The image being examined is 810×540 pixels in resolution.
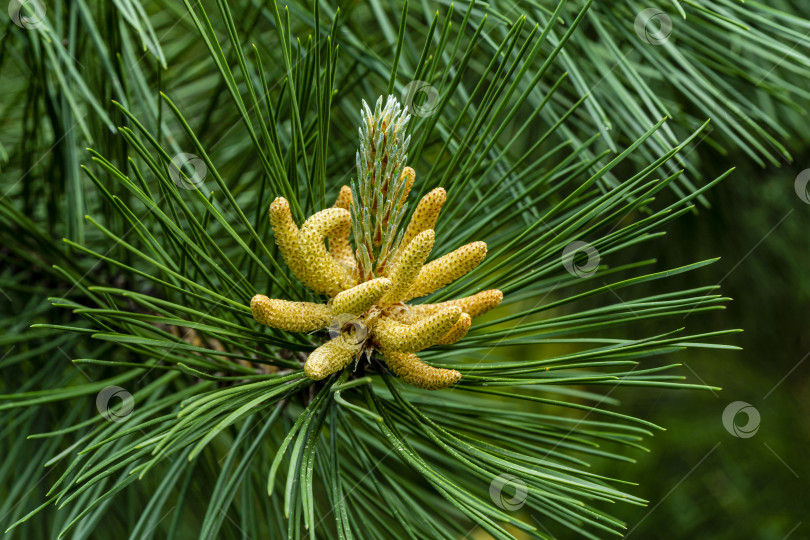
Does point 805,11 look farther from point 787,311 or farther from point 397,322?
point 397,322

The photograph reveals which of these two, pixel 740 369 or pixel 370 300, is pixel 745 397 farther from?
pixel 370 300

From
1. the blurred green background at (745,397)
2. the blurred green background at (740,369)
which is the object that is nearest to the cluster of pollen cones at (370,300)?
the blurred green background at (740,369)

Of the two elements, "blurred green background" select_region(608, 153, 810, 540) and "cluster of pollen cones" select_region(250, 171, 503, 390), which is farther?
"blurred green background" select_region(608, 153, 810, 540)

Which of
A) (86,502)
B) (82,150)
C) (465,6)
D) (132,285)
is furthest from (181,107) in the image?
(86,502)

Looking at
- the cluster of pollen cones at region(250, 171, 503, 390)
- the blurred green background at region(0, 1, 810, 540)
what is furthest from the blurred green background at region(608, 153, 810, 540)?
the cluster of pollen cones at region(250, 171, 503, 390)

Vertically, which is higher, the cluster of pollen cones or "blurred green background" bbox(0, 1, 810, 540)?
the cluster of pollen cones

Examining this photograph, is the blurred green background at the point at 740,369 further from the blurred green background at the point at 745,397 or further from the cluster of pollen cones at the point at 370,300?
the cluster of pollen cones at the point at 370,300

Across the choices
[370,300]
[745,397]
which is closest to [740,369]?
[745,397]

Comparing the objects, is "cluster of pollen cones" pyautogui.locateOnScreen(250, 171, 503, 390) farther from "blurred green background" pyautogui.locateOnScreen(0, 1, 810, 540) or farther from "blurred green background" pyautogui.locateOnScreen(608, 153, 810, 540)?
"blurred green background" pyautogui.locateOnScreen(608, 153, 810, 540)
